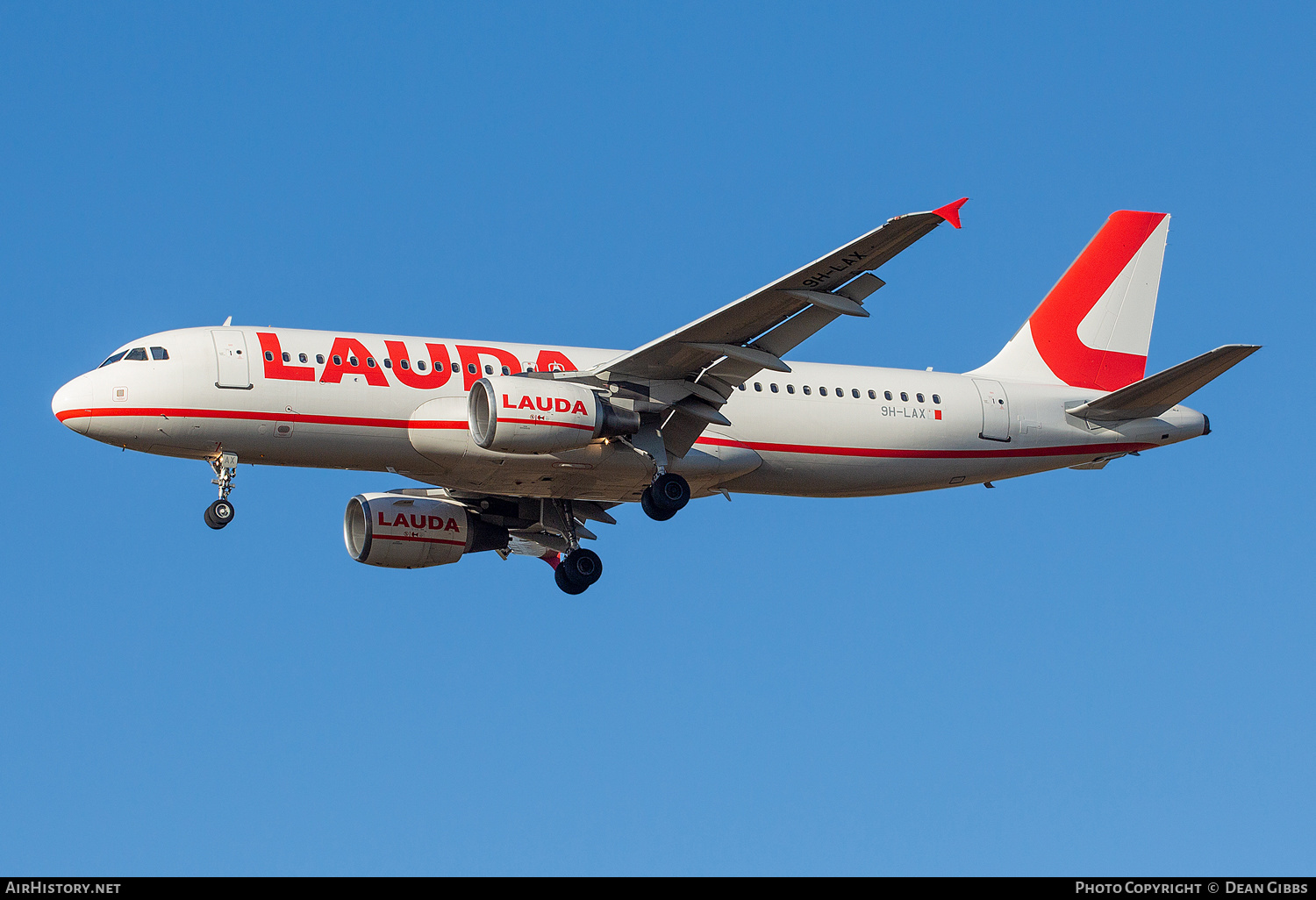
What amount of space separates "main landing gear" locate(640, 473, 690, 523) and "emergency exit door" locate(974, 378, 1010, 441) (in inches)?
302

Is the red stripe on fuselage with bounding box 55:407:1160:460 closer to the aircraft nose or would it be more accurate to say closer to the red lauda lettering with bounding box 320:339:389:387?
the aircraft nose

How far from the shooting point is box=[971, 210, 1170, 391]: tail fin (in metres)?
40.0

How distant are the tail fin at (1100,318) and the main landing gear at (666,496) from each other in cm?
950

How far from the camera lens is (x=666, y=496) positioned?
3412 cm

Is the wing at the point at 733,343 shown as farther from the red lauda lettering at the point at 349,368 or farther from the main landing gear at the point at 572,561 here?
the main landing gear at the point at 572,561

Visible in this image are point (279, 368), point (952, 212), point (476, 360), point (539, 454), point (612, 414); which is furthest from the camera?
point (476, 360)

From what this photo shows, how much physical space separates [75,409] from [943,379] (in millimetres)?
19067

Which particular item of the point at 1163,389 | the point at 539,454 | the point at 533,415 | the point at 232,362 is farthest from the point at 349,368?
the point at 1163,389

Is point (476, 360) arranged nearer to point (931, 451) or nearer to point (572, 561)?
point (572, 561)

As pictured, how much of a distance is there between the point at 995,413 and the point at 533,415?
11.6 m

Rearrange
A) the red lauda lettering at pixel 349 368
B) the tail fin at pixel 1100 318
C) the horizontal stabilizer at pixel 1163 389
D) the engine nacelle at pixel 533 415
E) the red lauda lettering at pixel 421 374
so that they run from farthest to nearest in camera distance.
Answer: the tail fin at pixel 1100 318
the horizontal stabilizer at pixel 1163 389
the red lauda lettering at pixel 421 374
the red lauda lettering at pixel 349 368
the engine nacelle at pixel 533 415

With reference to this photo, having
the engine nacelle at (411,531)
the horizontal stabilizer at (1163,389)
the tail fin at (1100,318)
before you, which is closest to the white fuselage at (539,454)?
the horizontal stabilizer at (1163,389)

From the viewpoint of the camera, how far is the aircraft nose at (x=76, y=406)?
1273 inches

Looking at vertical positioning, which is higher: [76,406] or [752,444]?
[752,444]
